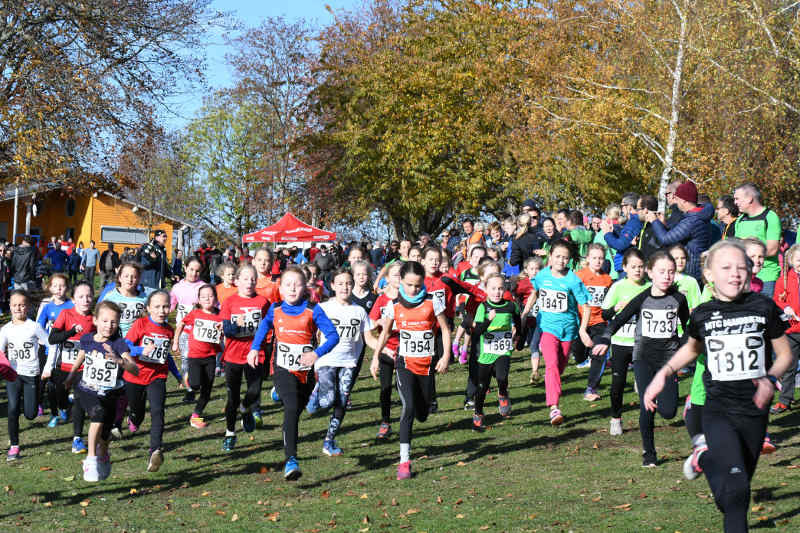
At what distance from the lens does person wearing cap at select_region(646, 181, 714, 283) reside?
1075 cm

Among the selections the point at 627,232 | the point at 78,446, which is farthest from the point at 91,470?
the point at 627,232

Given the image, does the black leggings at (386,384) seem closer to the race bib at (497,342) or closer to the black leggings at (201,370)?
the race bib at (497,342)

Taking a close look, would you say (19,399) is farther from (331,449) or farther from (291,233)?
(291,233)

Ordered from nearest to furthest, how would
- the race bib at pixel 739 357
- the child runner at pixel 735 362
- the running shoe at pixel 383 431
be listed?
the child runner at pixel 735 362
the race bib at pixel 739 357
the running shoe at pixel 383 431

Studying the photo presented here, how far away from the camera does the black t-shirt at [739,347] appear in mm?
5270

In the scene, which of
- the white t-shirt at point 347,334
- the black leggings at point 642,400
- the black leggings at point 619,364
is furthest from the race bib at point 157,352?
the black leggings at point 642,400

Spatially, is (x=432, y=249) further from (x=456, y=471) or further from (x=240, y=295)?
(x=456, y=471)

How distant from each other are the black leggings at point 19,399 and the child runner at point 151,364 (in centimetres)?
148

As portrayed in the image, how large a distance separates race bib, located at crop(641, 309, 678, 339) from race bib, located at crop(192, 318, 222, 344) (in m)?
5.24

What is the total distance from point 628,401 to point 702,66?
17.4 metres

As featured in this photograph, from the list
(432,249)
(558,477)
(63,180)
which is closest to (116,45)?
(63,180)

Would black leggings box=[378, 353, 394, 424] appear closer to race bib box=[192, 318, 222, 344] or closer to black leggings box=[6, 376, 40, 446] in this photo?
race bib box=[192, 318, 222, 344]

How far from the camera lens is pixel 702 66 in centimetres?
2588

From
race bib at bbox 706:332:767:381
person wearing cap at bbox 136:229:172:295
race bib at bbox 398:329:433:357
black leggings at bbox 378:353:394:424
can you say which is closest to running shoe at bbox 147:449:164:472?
race bib at bbox 398:329:433:357
